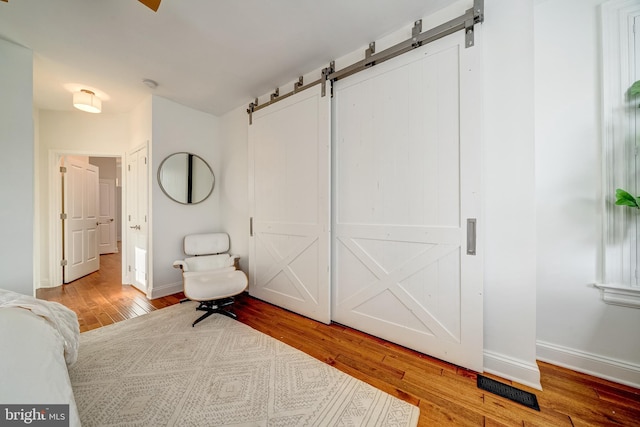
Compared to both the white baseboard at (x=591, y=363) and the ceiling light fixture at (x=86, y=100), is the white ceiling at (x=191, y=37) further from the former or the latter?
the white baseboard at (x=591, y=363)

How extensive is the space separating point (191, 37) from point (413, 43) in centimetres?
185

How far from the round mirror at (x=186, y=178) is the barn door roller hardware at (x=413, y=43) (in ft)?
6.22

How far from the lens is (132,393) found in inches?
58.1

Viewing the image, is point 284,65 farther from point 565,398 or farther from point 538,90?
point 565,398

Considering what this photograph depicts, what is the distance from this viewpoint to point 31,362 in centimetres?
88

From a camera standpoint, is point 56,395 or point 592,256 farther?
point 592,256

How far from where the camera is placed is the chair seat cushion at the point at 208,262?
288 cm

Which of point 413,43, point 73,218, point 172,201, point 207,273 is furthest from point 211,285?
point 73,218

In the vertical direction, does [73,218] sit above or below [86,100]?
below

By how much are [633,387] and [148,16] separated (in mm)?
4203

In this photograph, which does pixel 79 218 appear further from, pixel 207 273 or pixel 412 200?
pixel 412 200

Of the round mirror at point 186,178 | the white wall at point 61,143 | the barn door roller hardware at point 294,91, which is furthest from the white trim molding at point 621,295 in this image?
the white wall at point 61,143

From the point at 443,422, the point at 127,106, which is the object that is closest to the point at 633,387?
the point at 443,422

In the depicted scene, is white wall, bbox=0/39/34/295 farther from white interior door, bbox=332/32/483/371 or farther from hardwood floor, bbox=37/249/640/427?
white interior door, bbox=332/32/483/371
